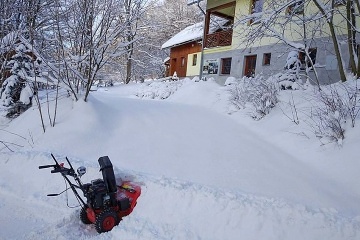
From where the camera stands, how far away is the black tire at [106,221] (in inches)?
143

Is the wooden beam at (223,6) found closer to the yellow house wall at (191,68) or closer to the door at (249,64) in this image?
the door at (249,64)

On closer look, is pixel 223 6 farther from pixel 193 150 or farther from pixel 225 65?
pixel 193 150

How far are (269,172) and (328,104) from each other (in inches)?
85.1

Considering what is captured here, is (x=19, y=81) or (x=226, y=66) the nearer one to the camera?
(x=19, y=81)

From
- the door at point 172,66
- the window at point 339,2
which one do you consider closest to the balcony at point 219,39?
the door at point 172,66

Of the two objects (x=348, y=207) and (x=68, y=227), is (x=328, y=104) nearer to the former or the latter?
(x=348, y=207)

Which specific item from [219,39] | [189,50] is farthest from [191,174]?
[189,50]

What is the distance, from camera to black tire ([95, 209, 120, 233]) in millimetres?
3621

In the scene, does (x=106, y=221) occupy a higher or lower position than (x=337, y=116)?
lower

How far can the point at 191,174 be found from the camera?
15.5 ft

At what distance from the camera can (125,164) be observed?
5172 millimetres

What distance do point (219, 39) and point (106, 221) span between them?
695 inches

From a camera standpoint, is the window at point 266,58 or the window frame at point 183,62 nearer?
the window at point 266,58

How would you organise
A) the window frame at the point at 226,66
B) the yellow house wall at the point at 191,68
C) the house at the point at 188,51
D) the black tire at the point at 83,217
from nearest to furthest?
the black tire at the point at 83,217, the window frame at the point at 226,66, the house at the point at 188,51, the yellow house wall at the point at 191,68
